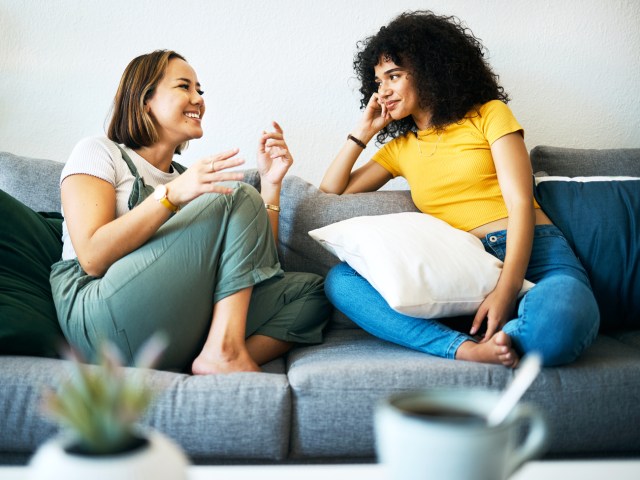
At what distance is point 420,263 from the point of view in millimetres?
1474

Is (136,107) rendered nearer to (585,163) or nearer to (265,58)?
(265,58)

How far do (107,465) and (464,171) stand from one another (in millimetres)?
1482

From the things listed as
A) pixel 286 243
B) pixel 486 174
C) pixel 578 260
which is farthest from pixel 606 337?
pixel 286 243

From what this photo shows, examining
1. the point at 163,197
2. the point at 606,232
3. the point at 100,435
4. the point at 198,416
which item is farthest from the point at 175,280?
the point at 606,232

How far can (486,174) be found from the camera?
1.79 meters

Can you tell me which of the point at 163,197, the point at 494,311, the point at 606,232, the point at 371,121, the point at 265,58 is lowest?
the point at 494,311

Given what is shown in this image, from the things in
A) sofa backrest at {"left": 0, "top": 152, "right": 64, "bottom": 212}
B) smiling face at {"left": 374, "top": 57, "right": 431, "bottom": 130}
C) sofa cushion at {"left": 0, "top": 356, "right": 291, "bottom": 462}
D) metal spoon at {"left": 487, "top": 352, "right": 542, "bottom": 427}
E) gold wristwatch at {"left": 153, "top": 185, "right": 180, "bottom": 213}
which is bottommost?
A: sofa cushion at {"left": 0, "top": 356, "right": 291, "bottom": 462}

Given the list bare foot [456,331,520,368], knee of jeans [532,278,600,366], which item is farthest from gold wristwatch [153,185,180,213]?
knee of jeans [532,278,600,366]

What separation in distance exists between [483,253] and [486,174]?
318mm

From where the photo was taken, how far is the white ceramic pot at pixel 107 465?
1.51ft

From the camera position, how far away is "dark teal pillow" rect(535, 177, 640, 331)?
1.71m

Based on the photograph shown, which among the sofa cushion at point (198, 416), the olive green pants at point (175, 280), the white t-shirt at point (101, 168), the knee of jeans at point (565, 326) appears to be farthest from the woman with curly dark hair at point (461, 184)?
the white t-shirt at point (101, 168)

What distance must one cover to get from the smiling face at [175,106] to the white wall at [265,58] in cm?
39

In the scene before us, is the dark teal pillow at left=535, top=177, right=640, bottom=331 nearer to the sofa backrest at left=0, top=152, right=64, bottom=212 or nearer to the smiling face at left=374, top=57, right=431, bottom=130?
the smiling face at left=374, top=57, right=431, bottom=130
